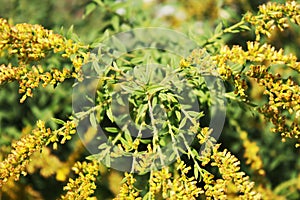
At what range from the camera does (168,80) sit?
1070mm

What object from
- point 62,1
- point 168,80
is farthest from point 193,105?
point 62,1

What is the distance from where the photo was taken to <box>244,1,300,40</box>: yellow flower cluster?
102cm

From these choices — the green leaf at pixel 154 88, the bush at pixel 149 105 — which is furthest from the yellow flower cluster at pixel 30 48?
the green leaf at pixel 154 88

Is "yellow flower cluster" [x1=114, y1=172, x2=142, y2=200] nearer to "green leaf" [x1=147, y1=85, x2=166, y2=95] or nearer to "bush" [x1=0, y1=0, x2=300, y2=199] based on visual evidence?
"bush" [x1=0, y1=0, x2=300, y2=199]

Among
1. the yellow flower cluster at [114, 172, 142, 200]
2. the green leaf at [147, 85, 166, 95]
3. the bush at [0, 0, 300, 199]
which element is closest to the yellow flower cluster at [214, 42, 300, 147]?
the bush at [0, 0, 300, 199]

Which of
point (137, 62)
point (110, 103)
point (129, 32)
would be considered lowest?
point (110, 103)

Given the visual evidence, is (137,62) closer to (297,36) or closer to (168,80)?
(168,80)

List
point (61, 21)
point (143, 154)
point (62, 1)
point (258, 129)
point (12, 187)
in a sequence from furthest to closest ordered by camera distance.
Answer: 1. point (62, 1)
2. point (61, 21)
3. point (258, 129)
4. point (12, 187)
5. point (143, 154)

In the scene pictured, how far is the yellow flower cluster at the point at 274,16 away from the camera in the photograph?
40.1 inches

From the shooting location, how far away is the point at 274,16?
3.41ft

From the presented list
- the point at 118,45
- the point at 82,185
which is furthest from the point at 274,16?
the point at 82,185

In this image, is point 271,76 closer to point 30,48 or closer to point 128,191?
point 128,191

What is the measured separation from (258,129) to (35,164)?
74 centimetres

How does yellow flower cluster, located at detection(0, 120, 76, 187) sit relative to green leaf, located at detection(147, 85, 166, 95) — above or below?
below
